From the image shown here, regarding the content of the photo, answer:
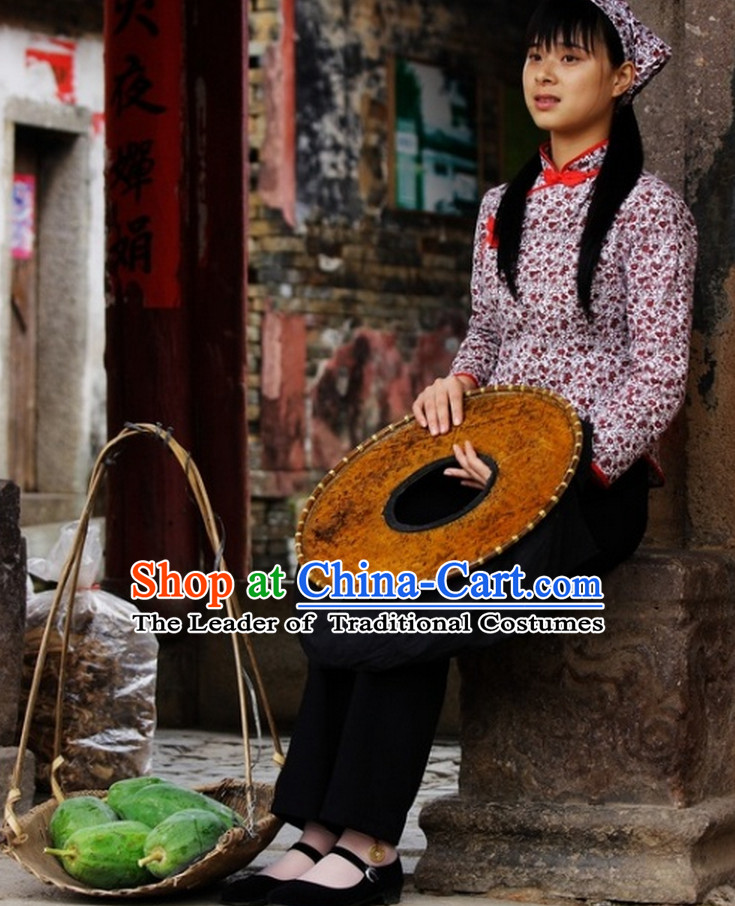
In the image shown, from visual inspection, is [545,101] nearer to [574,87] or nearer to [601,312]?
[574,87]

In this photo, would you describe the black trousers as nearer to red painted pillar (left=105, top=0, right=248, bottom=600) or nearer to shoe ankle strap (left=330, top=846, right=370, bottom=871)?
shoe ankle strap (left=330, top=846, right=370, bottom=871)

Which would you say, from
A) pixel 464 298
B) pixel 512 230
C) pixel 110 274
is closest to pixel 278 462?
pixel 464 298

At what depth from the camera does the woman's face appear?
166 inches

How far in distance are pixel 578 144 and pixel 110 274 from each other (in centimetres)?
399

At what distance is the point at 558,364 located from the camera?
4.24 metres

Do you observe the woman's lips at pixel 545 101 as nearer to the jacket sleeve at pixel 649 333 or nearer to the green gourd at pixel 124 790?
the jacket sleeve at pixel 649 333

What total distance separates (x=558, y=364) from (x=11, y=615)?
159cm

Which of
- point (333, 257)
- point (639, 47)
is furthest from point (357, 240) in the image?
point (639, 47)

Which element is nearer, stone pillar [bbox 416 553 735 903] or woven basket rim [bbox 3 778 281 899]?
woven basket rim [bbox 3 778 281 899]

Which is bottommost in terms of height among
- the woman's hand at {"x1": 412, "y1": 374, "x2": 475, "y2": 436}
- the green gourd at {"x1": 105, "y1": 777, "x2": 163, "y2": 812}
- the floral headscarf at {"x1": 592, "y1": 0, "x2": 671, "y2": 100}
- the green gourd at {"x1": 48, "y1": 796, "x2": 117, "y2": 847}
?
the green gourd at {"x1": 48, "y1": 796, "x2": 117, "y2": 847}

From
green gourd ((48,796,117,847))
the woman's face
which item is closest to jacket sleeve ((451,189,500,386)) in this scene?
the woman's face

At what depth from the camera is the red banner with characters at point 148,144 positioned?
26.0ft

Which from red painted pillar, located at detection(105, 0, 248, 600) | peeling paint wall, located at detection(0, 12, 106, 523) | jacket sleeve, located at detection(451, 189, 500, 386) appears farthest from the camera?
peeling paint wall, located at detection(0, 12, 106, 523)

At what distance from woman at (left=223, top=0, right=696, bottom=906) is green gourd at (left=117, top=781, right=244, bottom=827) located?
0.17 m
